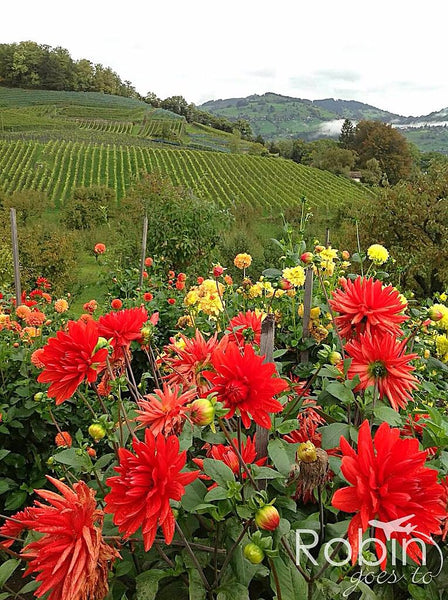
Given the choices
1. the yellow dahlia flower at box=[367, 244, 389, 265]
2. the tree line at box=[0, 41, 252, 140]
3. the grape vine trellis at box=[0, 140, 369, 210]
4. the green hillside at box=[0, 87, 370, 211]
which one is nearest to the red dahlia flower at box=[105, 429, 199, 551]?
the yellow dahlia flower at box=[367, 244, 389, 265]

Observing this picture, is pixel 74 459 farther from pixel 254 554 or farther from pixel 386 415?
pixel 386 415

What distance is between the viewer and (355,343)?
0.95 metres

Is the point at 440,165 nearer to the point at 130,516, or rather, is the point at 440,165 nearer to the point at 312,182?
the point at 130,516

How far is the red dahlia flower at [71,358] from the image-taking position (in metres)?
0.88

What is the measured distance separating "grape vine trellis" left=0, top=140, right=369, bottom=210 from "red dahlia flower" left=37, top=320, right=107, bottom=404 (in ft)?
81.3

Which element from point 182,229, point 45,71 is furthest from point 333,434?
point 45,71

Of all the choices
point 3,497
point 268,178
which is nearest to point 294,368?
point 3,497

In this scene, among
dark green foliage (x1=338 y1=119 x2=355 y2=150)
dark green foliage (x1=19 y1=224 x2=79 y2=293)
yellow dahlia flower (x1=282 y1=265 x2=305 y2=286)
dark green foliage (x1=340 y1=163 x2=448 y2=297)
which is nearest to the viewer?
yellow dahlia flower (x1=282 y1=265 x2=305 y2=286)

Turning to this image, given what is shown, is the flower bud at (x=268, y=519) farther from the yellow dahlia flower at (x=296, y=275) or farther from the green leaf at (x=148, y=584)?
the yellow dahlia flower at (x=296, y=275)

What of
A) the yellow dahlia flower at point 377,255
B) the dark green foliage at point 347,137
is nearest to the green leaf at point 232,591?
Result: the yellow dahlia flower at point 377,255

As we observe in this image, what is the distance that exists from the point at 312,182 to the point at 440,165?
23671 millimetres

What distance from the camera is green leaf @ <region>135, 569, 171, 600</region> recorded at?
2.45ft

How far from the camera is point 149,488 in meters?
0.65

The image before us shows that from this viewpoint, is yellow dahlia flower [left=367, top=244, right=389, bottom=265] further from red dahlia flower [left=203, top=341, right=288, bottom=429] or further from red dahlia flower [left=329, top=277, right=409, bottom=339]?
red dahlia flower [left=203, top=341, right=288, bottom=429]
